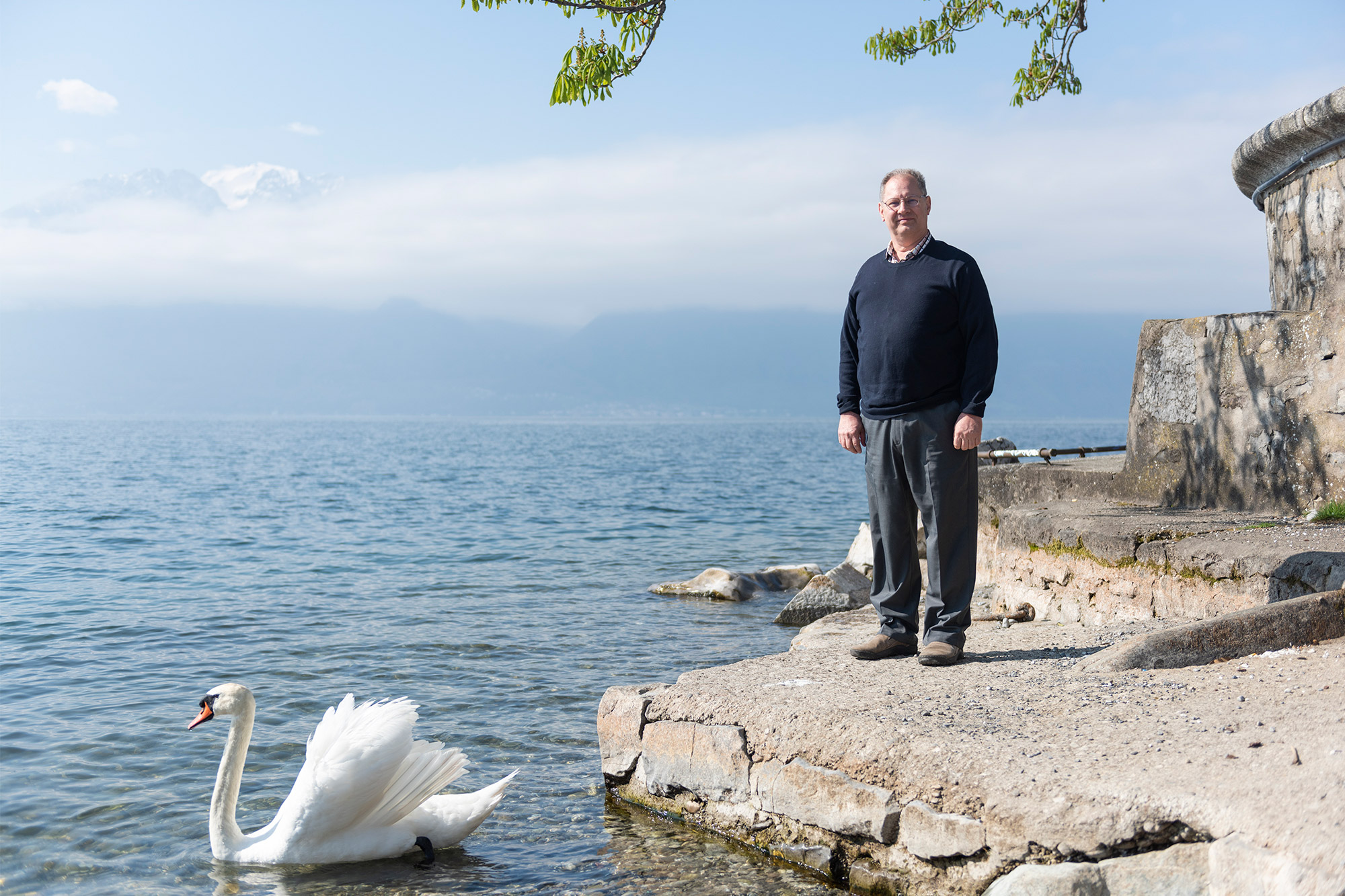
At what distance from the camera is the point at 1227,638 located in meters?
4.39

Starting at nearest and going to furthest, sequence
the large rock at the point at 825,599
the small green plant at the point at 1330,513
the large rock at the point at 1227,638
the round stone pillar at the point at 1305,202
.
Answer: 1. the large rock at the point at 1227,638
2. the small green plant at the point at 1330,513
3. the round stone pillar at the point at 1305,202
4. the large rock at the point at 825,599

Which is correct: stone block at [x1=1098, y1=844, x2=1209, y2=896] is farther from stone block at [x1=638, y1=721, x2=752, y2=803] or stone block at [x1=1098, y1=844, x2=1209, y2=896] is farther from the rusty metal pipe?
the rusty metal pipe

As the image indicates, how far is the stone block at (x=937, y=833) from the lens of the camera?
131 inches

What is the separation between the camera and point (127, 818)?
5109 mm

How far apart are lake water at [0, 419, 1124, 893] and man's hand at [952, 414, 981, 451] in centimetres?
192

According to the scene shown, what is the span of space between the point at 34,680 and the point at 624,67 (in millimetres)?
6464

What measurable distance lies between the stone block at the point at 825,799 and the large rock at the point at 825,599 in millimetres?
6504

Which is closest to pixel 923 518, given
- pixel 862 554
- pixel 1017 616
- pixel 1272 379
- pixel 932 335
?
pixel 932 335

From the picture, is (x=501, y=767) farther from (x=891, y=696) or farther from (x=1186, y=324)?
(x=1186, y=324)

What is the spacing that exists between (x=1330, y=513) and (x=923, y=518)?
9.31 feet

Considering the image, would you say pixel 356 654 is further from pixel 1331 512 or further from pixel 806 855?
pixel 1331 512

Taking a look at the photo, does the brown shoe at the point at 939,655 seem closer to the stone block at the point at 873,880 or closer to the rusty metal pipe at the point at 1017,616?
the stone block at the point at 873,880

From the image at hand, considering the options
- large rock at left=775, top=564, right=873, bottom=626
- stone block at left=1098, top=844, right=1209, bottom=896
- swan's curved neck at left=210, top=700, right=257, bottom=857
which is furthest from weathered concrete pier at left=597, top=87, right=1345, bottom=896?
large rock at left=775, top=564, right=873, bottom=626

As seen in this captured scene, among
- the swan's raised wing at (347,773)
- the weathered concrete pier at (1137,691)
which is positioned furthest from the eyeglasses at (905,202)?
the swan's raised wing at (347,773)
